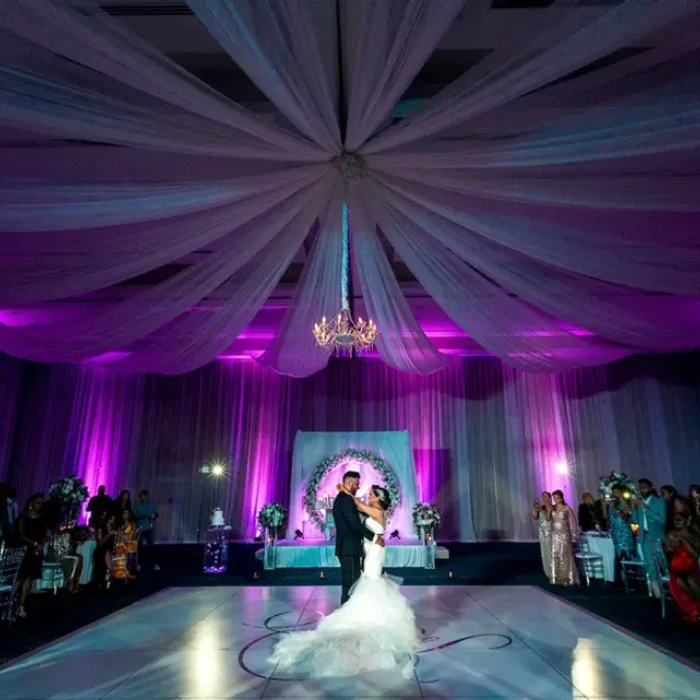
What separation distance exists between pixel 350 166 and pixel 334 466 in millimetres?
6878

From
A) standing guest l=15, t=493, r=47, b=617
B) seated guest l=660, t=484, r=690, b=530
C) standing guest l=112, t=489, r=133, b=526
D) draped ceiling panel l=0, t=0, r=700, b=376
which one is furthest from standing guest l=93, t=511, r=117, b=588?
seated guest l=660, t=484, r=690, b=530

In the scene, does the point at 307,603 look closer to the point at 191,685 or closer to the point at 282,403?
the point at 191,685

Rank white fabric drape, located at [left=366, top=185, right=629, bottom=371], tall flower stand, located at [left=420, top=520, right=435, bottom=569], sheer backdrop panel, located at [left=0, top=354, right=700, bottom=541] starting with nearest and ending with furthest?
white fabric drape, located at [left=366, top=185, right=629, bottom=371]
tall flower stand, located at [left=420, top=520, right=435, bottom=569]
sheer backdrop panel, located at [left=0, top=354, right=700, bottom=541]

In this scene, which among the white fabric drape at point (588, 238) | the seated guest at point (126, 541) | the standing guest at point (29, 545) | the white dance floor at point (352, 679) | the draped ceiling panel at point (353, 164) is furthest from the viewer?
the seated guest at point (126, 541)

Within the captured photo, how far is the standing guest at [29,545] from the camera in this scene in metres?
4.98

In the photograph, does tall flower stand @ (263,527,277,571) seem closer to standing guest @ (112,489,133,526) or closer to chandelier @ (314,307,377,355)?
standing guest @ (112,489,133,526)

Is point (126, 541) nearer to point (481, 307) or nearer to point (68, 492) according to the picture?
point (68, 492)

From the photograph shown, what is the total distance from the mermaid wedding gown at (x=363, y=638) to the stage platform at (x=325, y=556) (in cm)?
387

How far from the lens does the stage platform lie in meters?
7.65

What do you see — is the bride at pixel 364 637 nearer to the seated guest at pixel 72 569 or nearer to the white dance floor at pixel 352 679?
the white dance floor at pixel 352 679

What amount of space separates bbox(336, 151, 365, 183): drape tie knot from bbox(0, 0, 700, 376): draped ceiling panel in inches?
1.0

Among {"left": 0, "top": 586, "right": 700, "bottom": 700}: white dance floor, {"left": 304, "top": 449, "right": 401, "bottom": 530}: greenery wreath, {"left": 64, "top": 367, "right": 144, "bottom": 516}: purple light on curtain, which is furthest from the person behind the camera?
{"left": 64, "top": 367, "right": 144, "bottom": 516}: purple light on curtain

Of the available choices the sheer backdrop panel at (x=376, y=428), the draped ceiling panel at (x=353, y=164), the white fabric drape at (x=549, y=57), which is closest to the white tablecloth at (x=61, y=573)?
the draped ceiling panel at (x=353, y=164)

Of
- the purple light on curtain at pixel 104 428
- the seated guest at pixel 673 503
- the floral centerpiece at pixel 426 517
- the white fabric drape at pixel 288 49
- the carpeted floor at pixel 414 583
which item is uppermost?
the white fabric drape at pixel 288 49
